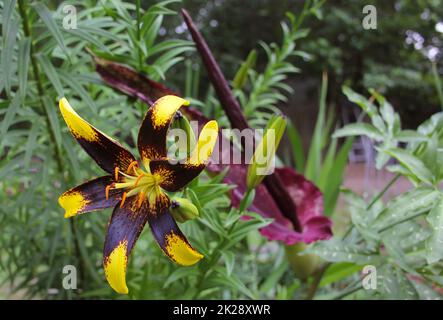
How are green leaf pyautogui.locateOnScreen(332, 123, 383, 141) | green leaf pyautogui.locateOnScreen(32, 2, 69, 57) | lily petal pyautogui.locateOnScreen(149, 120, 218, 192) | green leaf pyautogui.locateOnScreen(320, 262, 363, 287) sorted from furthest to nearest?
green leaf pyautogui.locateOnScreen(320, 262, 363, 287) < green leaf pyautogui.locateOnScreen(332, 123, 383, 141) < green leaf pyautogui.locateOnScreen(32, 2, 69, 57) < lily petal pyautogui.locateOnScreen(149, 120, 218, 192)

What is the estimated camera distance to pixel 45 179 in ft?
1.61

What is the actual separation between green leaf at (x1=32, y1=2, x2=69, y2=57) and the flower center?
13cm

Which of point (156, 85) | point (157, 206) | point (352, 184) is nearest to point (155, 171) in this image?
point (157, 206)

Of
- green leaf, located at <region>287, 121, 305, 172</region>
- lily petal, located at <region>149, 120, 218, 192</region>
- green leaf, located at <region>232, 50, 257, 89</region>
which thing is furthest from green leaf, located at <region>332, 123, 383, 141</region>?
green leaf, located at <region>287, 121, 305, 172</region>

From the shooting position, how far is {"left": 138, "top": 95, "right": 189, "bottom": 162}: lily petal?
30cm

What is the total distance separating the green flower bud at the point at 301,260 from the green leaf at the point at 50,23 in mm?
324

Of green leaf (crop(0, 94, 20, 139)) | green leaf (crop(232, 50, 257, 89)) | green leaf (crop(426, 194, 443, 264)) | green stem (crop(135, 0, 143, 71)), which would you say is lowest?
green leaf (crop(426, 194, 443, 264))

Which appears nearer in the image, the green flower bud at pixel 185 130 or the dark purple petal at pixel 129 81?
the green flower bud at pixel 185 130

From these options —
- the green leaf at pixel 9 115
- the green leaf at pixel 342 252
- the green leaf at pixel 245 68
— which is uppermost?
the green leaf at pixel 245 68

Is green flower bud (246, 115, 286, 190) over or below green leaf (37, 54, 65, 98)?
below

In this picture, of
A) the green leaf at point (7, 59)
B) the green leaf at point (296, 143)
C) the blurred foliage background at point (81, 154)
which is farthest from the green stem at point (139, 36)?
the green leaf at point (296, 143)

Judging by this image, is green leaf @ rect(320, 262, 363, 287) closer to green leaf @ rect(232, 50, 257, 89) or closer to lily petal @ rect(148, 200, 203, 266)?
green leaf @ rect(232, 50, 257, 89)

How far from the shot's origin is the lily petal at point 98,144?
0.31 m

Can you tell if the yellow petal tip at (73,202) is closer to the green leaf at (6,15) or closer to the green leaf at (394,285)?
the green leaf at (6,15)
